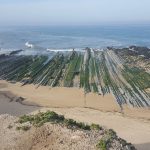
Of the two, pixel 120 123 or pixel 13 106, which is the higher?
pixel 120 123

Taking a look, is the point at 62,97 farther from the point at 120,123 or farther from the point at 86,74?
the point at 86,74

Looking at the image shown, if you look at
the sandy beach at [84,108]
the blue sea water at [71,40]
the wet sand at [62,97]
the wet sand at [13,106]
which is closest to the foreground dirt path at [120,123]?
the sandy beach at [84,108]

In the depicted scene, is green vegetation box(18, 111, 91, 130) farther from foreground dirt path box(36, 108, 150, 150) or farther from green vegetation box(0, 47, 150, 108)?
green vegetation box(0, 47, 150, 108)

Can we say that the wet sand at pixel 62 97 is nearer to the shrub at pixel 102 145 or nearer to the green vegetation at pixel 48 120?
the green vegetation at pixel 48 120

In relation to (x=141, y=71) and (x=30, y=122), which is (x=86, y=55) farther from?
(x=30, y=122)

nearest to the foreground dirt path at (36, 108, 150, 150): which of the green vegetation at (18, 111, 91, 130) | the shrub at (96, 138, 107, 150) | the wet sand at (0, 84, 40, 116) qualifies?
the wet sand at (0, 84, 40, 116)

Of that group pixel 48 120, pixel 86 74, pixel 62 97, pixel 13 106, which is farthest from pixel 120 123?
pixel 86 74

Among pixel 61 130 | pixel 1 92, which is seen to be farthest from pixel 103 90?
pixel 61 130
